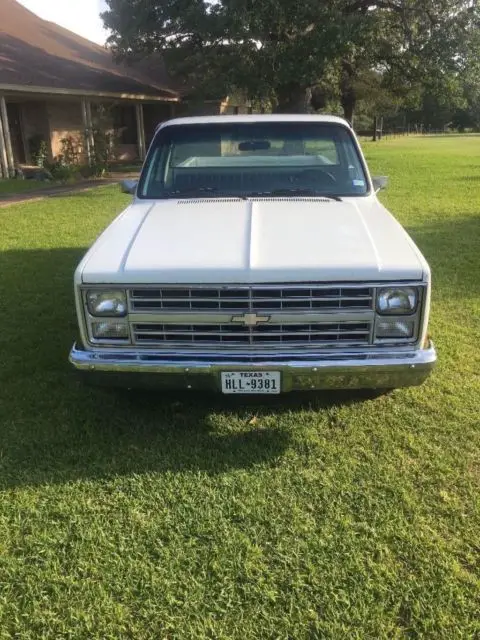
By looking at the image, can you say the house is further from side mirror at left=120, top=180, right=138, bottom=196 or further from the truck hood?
the truck hood

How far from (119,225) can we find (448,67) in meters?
19.7

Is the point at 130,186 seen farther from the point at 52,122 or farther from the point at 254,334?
the point at 52,122

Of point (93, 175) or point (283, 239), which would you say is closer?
point (283, 239)

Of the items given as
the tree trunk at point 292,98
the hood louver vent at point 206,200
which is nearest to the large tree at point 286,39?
the tree trunk at point 292,98

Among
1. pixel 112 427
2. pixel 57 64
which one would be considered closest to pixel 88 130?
pixel 57 64

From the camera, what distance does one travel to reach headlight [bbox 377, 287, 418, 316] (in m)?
3.17

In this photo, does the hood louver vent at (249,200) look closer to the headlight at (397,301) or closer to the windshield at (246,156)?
the windshield at (246,156)

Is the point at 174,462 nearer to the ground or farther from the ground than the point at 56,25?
nearer to the ground

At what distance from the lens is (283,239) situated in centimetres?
346

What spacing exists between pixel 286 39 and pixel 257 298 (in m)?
17.9

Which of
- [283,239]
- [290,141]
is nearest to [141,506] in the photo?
[283,239]

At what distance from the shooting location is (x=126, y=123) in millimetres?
27172

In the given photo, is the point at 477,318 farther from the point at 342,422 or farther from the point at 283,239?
the point at 283,239

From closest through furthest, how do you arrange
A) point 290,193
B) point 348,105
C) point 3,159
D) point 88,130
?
point 290,193
point 3,159
point 88,130
point 348,105
